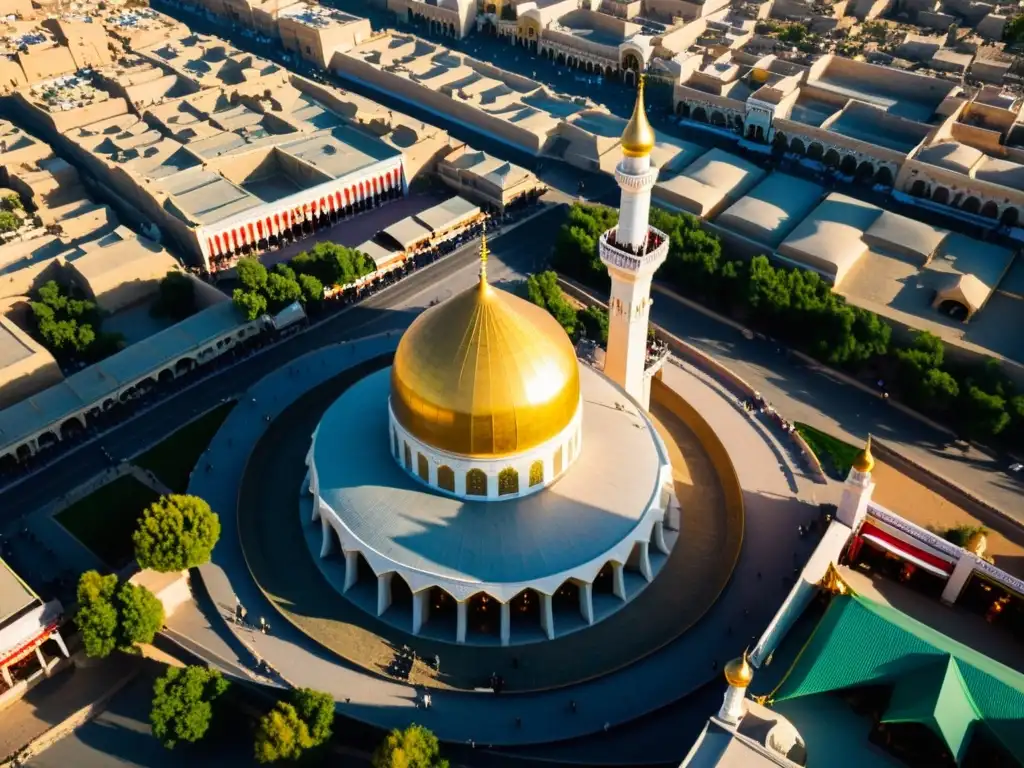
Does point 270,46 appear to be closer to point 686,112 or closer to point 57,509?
point 686,112

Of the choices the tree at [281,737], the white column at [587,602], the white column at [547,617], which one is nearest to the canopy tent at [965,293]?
the white column at [587,602]

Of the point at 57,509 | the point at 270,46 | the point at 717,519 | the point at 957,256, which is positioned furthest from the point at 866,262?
the point at 270,46

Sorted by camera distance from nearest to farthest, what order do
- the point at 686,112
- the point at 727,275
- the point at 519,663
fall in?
the point at 519,663
the point at 727,275
the point at 686,112

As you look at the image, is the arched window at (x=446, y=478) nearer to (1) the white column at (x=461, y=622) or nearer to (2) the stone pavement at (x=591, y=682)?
(1) the white column at (x=461, y=622)

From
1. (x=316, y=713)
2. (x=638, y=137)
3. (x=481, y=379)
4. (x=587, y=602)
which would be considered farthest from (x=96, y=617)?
(x=638, y=137)

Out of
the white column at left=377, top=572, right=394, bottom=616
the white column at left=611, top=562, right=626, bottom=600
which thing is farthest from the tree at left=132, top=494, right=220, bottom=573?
the white column at left=611, top=562, right=626, bottom=600

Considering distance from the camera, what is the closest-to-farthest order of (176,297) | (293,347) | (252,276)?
1. (293,347)
2. (252,276)
3. (176,297)

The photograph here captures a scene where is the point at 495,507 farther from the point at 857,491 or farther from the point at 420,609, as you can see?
the point at 857,491
